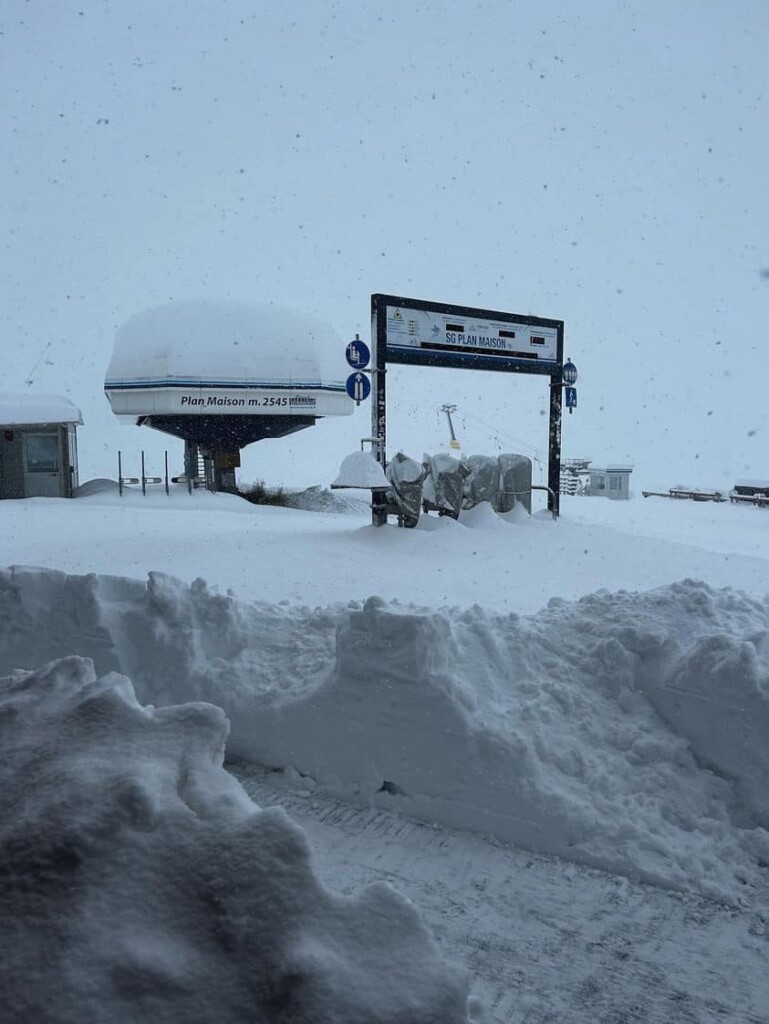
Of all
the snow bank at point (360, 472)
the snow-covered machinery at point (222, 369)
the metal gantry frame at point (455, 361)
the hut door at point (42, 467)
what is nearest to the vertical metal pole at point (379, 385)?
the metal gantry frame at point (455, 361)

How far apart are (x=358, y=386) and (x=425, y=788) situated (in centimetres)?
914

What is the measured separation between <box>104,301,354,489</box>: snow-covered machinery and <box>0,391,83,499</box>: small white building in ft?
8.41

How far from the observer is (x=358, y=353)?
40.5ft

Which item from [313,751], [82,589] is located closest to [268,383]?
[82,589]

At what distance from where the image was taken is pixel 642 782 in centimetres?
396

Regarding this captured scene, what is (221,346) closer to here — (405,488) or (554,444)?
(554,444)

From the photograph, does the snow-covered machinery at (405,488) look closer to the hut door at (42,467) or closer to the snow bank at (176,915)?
the snow bank at (176,915)

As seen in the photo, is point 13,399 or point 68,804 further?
point 13,399

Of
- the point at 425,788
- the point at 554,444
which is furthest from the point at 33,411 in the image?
the point at 425,788

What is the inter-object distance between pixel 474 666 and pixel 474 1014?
2432mm

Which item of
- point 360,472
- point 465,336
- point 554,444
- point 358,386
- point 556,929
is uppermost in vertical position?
point 465,336

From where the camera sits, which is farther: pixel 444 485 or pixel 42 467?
pixel 42 467

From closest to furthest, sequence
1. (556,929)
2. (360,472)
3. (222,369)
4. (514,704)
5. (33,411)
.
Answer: (556,929), (514,704), (360,472), (33,411), (222,369)

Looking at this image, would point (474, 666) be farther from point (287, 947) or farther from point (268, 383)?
point (268, 383)
